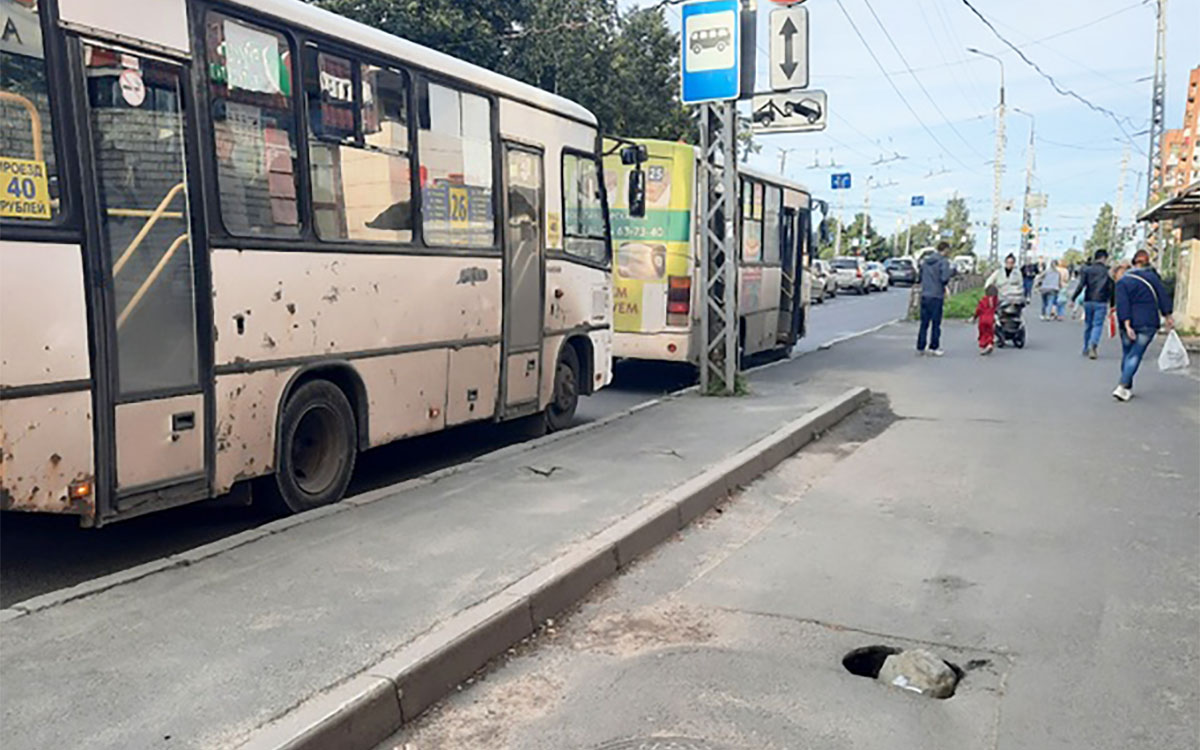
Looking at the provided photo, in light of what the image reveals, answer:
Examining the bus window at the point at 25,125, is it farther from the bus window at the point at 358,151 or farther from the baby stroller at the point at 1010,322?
the baby stroller at the point at 1010,322

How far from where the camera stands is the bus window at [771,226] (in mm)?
15812

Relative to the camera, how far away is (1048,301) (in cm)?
2986

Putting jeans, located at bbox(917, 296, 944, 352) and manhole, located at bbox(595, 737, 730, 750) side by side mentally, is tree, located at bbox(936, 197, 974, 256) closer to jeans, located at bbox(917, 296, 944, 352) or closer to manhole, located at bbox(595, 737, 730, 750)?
jeans, located at bbox(917, 296, 944, 352)

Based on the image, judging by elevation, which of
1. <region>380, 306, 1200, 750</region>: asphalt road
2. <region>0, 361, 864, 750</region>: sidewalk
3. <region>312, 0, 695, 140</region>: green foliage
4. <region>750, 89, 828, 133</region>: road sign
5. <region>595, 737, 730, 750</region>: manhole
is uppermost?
<region>312, 0, 695, 140</region>: green foliage

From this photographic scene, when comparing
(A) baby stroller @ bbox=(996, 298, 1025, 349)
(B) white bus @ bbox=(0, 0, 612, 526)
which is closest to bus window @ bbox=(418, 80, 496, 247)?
(B) white bus @ bbox=(0, 0, 612, 526)

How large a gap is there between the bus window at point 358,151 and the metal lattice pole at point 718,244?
17.8 ft

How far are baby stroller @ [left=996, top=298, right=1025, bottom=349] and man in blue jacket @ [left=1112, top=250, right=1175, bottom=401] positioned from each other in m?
6.77

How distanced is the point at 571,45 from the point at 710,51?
→ 12.3 metres


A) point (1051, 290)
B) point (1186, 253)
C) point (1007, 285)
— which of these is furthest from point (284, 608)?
point (1051, 290)

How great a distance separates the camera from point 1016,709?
416 cm

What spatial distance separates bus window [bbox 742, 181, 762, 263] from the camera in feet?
48.5

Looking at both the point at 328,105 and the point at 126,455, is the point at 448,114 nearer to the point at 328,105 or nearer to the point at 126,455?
the point at 328,105

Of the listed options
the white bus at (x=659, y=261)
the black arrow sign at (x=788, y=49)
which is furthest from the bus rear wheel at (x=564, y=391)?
the black arrow sign at (x=788, y=49)

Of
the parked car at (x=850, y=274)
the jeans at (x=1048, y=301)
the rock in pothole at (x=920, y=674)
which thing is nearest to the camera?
the rock in pothole at (x=920, y=674)
